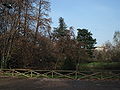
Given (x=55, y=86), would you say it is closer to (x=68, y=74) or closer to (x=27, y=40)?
(x=68, y=74)

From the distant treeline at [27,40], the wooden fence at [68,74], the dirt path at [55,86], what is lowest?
the dirt path at [55,86]

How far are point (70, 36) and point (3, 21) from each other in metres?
13.8

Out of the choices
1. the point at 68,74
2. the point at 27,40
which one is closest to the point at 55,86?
the point at 68,74

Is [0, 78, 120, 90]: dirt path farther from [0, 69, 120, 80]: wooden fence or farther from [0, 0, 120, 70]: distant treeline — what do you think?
[0, 0, 120, 70]: distant treeline

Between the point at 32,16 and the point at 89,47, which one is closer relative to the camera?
the point at 32,16

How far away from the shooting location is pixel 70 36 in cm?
3672

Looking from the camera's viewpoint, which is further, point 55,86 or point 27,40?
point 27,40

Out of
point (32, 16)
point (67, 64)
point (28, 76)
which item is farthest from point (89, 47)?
point (28, 76)

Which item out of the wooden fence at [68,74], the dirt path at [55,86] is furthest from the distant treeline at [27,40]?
the dirt path at [55,86]

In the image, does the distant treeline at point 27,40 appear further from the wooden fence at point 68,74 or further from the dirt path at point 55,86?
the dirt path at point 55,86

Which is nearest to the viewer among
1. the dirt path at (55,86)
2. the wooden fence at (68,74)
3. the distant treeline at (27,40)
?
the dirt path at (55,86)

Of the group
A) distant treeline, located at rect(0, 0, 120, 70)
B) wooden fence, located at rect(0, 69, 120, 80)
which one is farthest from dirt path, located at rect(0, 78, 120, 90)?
distant treeline, located at rect(0, 0, 120, 70)

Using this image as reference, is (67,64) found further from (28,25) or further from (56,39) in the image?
(28,25)

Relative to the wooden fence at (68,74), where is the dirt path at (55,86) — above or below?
below
